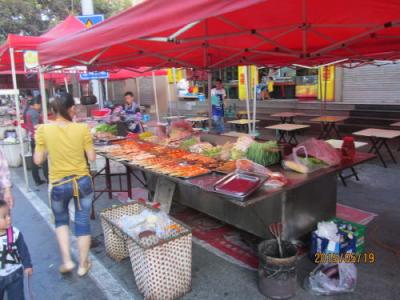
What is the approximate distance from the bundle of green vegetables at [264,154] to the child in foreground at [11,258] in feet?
7.77

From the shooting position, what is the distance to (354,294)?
299 centimetres

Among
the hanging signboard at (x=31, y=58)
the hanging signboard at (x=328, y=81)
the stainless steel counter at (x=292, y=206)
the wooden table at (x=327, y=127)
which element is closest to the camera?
the stainless steel counter at (x=292, y=206)

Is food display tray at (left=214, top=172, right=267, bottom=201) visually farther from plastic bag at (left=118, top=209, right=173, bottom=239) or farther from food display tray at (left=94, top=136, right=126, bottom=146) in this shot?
food display tray at (left=94, top=136, right=126, bottom=146)

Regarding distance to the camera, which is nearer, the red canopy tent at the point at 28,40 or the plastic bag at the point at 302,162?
the plastic bag at the point at 302,162

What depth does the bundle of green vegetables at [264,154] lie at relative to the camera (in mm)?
3734

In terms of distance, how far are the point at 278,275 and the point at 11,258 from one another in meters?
2.10

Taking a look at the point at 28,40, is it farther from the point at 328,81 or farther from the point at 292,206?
the point at 328,81

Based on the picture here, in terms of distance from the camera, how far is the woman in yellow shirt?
314cm

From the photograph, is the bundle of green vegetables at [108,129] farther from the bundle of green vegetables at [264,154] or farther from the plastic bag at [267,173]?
the plastic bag at [267,173]

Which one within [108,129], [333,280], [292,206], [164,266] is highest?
[108,129]

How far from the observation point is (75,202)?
332 centimetres

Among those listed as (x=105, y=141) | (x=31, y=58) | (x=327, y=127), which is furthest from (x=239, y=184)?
(x=327, y=127)

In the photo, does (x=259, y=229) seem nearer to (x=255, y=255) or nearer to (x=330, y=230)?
(x=255, y=255)
